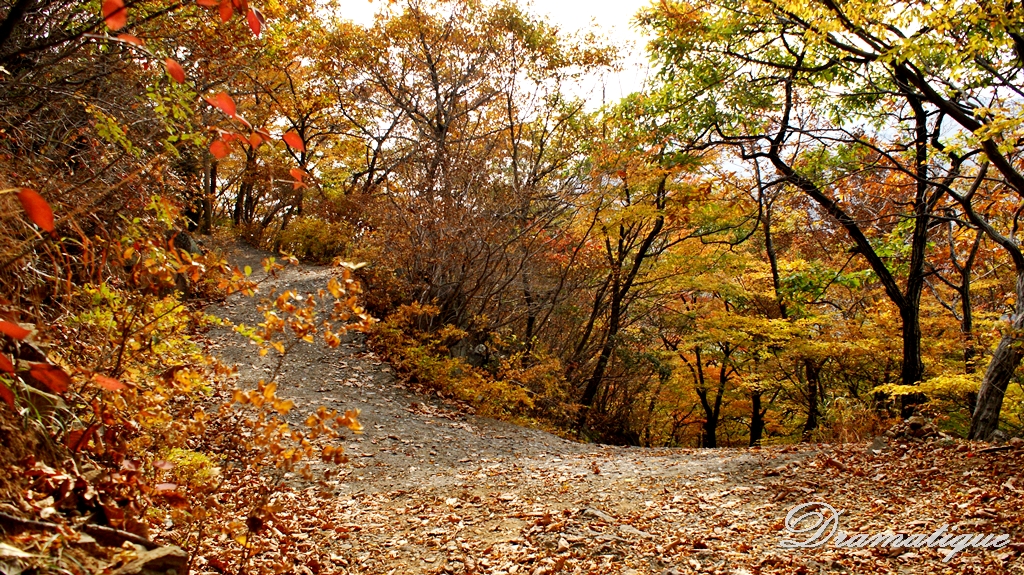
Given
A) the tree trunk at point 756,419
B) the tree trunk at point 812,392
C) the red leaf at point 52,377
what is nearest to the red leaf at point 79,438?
the red leaf at point 52,377

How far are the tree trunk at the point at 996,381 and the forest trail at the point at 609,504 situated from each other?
67 cm

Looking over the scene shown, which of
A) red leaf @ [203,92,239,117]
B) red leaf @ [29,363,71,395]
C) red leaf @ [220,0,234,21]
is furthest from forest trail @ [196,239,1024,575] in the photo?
red leaf @ [220,0,234,21]

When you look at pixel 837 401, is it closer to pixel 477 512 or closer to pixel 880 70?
pixel 880 70

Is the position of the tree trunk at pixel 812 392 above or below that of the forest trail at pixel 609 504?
above

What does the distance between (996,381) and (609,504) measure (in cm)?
447

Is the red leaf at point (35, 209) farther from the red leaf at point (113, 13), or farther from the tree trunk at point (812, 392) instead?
the tree trunk at point (812, 392)

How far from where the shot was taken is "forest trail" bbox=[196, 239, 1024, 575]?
136 inches

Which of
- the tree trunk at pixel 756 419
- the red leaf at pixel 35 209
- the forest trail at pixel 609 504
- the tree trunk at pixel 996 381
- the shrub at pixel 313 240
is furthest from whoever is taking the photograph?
the shrub at pixel 313 240

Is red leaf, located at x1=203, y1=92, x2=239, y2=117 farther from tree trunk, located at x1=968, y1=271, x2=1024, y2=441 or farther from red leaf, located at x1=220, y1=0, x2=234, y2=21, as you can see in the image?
tree trunk, located at x1=968, y1=271, x2=1024, y2=441

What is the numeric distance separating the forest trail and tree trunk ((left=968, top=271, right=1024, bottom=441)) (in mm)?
674

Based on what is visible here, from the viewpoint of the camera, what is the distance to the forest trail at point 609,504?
3457 mm

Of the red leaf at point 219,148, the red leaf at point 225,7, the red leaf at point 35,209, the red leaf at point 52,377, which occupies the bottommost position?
the red leaf at point 52,377

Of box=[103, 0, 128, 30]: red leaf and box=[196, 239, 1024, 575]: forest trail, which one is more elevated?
box=[103, 0, 128, 30]: red leaf

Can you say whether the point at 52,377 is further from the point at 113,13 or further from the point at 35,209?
the point at 113,13
